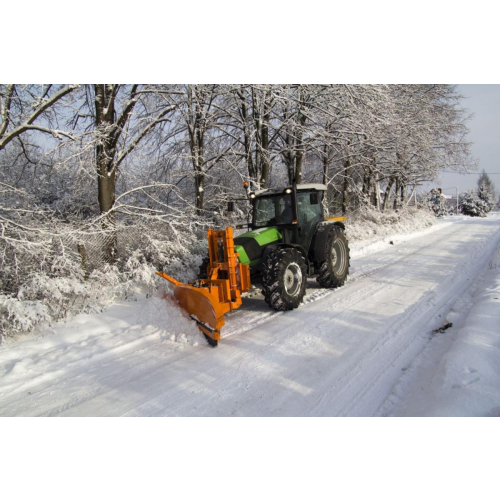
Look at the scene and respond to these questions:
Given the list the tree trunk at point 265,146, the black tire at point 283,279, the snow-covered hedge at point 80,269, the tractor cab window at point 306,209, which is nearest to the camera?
the snow-covered hedge at point 80,269

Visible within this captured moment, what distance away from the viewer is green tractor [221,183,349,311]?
17.8 ft

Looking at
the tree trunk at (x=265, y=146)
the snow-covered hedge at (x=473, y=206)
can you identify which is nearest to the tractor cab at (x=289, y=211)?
the tree trunk at (x=265, y=146)

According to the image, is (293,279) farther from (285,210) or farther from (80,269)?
(80,269)

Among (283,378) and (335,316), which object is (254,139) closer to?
(335,316)

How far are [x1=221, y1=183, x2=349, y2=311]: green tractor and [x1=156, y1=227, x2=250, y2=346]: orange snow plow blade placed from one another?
35 centimetres

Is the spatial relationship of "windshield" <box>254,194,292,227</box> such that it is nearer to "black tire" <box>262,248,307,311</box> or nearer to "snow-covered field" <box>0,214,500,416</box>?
"black tire" <box>262,248,307,311</box>

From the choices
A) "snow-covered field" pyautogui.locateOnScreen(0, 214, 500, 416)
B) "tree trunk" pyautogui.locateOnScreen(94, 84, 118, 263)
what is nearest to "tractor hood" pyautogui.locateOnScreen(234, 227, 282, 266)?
"snow-covered field" pyautogui.locateOnScreen(0, 214, 500, 416)

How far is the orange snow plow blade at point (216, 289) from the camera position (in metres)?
4.48

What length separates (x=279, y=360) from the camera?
3.90 m

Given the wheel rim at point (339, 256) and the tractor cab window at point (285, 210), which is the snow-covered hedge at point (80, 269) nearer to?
the tractor cab window at point (285, 210)

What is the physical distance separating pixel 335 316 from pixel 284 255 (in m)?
1.21

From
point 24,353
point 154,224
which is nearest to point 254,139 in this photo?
point 154,224

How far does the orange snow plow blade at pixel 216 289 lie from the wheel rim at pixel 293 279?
2.55 ft

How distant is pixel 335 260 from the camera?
7270 millimetres
